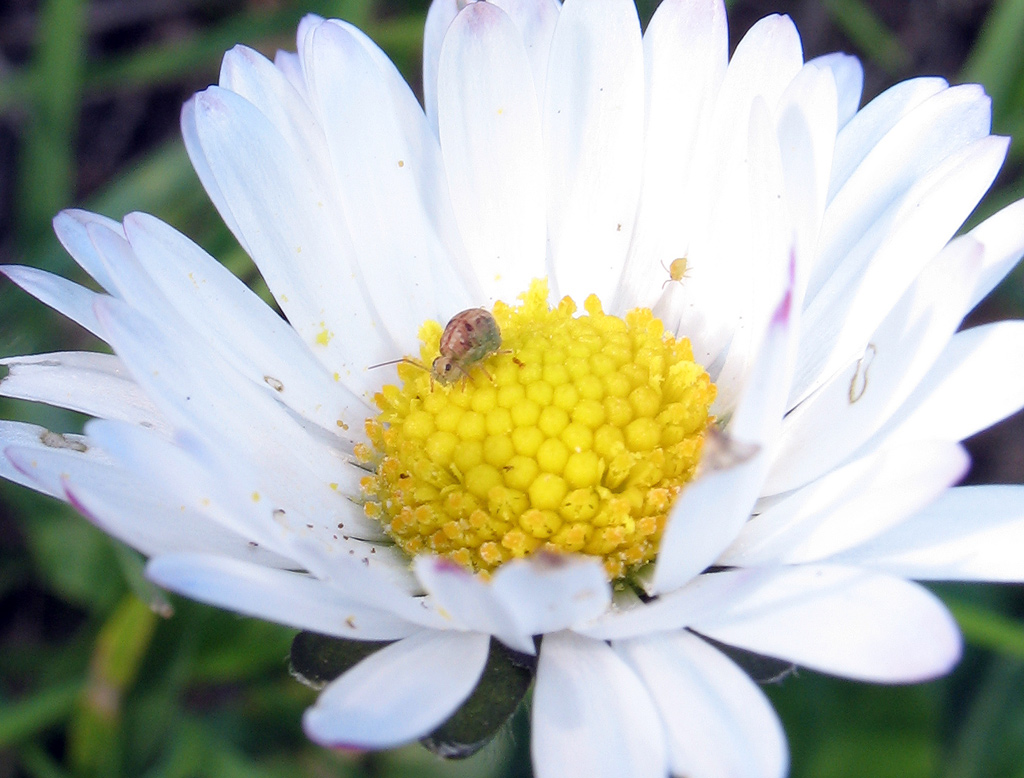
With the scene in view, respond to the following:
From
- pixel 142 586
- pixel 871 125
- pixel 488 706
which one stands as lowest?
pixel 142 586

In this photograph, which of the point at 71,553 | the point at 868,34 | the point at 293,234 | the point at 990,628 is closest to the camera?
the point at 293,234

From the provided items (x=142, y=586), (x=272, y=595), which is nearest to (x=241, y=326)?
(x=142, y=586)

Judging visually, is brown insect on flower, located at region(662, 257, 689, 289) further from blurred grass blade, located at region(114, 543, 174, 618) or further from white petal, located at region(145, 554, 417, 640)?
blurred grass blade, located at region(114, 543, 174, 618)

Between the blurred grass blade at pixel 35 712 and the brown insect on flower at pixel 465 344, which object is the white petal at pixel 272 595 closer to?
the brown insect on flower at pixel 465 344

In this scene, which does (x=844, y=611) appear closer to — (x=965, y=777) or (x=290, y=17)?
(x=965, y=777)

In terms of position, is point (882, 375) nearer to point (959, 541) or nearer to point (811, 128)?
point (959, 541)

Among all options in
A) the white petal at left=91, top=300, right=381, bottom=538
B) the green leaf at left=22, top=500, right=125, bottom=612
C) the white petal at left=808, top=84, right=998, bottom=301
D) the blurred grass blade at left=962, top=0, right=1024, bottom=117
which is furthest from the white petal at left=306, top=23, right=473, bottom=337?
the blurred grass blade at left=962, top=0, right=1024, bottom=117

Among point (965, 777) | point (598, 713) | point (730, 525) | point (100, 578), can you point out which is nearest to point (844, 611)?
point (730, 525)
